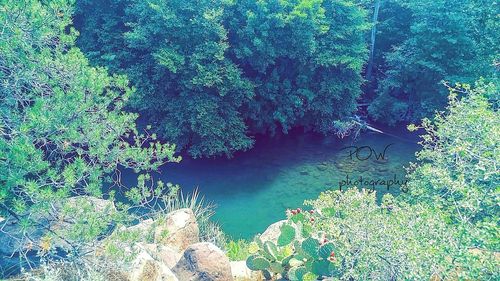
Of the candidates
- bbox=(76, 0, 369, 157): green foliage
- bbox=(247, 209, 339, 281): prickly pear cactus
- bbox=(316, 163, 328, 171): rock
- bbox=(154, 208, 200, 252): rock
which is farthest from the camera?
bbox=(316, 163, 328, 171): rock

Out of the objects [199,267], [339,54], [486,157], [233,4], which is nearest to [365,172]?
[339,54]

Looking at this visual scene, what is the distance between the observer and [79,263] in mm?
4500

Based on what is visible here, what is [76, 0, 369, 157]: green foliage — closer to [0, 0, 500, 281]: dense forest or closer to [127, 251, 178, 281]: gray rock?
[0, 0, 500, 281]: dense forest

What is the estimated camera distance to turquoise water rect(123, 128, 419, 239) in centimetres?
1128

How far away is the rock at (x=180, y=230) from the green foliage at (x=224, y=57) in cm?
580

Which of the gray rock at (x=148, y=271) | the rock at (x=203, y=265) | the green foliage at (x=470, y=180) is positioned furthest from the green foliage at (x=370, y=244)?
the gray rock at (x=148, y=271)

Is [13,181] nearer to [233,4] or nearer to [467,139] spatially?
[467,139]

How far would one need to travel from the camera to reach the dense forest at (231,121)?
411cm

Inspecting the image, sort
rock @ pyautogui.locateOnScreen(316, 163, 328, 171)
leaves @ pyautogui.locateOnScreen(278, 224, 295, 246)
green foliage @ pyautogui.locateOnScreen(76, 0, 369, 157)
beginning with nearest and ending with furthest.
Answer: leaves @ pyautogui.locateOnScreen(278, 224, 295, 246)
green foliage @ pyautogui.locateOnScreen(76, 0, 369, 157)
rock @ pyautogui.locateOnScreen(316, 163, 328, 171)

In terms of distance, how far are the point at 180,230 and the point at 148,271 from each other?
105 inches

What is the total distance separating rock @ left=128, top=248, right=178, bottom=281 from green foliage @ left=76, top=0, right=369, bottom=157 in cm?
820

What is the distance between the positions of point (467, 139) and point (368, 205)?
7.74 ft

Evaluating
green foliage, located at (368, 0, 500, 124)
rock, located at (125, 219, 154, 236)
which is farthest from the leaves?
green foliage, located at (368, 0, 500, 124)

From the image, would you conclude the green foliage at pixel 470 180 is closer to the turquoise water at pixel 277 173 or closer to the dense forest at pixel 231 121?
the dense forest at pixel 231 121
